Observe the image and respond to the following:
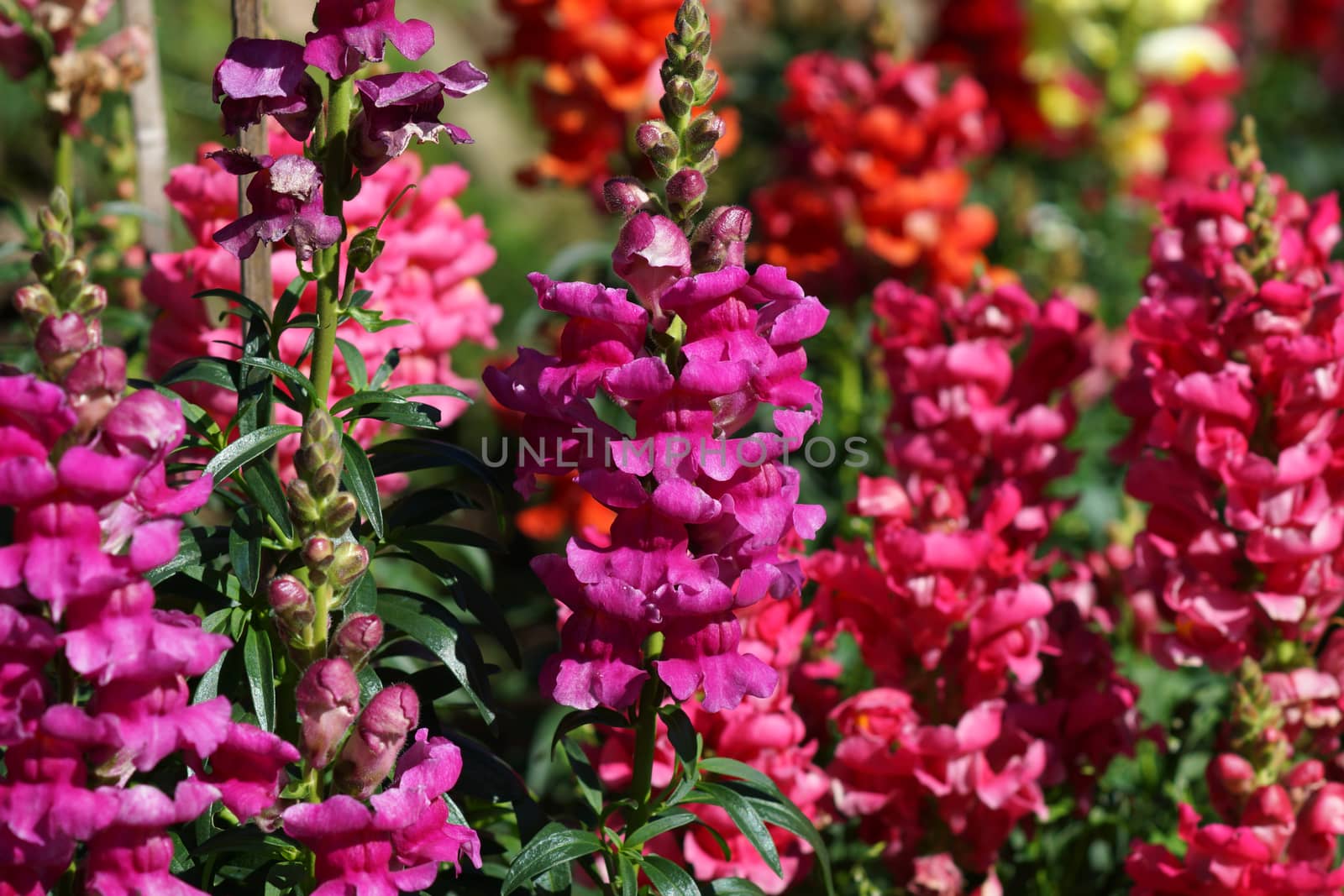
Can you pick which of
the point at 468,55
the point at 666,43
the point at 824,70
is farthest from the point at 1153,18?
the point at 666,43

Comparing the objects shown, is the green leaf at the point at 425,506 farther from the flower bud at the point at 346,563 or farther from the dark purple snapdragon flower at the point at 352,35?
the dark purple snapdragon flower at the point at 352,35

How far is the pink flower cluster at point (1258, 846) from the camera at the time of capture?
1812mm

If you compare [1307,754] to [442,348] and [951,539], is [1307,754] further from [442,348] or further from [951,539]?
[442,348]

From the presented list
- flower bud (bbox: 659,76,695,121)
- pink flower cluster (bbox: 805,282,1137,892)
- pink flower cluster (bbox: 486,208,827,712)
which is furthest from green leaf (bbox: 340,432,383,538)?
pink flower cluster (bbox: 805,282,1137,892)

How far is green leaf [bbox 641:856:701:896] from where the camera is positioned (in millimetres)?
1562

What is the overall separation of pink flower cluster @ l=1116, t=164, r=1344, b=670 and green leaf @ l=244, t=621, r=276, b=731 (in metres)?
1.24

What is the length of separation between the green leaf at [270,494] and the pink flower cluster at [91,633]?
230 millimetres

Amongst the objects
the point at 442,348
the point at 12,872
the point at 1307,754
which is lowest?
the point at 1307,754

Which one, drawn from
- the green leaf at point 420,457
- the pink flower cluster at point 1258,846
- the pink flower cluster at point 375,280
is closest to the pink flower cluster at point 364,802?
the green leaf at point 420,457

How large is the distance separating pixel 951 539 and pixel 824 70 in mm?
1842

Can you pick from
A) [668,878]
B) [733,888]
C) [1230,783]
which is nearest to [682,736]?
[668,878]

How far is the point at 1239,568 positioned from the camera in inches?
80.7

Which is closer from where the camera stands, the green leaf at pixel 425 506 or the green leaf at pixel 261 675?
the green leaf at pixel 261 675

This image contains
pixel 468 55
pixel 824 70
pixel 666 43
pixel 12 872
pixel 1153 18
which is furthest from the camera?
pixel 468 55
